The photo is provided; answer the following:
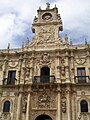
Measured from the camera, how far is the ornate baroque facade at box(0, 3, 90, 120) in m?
20.8

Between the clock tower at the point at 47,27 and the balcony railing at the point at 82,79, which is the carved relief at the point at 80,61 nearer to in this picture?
the balcony railing at the point at 82,79

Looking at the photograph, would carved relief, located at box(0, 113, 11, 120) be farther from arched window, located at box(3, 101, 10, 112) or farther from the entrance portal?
the entrance portal

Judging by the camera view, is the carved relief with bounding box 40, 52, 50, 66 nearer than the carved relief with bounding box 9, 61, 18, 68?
Yes

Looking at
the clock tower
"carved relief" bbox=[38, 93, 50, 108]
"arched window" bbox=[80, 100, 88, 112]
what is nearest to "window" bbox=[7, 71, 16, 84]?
"carved relief" bbox=[38, 93, 50, 108]

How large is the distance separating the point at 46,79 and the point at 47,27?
7298mm

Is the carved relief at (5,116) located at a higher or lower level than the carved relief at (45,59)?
lower

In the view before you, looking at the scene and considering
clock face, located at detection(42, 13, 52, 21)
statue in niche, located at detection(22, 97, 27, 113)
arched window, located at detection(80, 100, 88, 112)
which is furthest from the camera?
clock face, located at detection(42, 13, 52, 21)

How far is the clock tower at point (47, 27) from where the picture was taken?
989 inches

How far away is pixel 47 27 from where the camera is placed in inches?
1032

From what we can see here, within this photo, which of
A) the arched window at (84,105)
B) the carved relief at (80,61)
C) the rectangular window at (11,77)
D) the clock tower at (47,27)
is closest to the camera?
the arched window at (84,105)

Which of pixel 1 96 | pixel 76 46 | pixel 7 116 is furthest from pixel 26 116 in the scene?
pixel 76 46

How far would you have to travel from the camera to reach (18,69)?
23.7m

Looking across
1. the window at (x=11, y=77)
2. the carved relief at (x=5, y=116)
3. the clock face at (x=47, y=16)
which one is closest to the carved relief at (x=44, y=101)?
the carved relief at (x=5, y=116)

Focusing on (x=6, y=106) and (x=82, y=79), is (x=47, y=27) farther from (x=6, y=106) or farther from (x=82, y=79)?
(x=6, y=106)
